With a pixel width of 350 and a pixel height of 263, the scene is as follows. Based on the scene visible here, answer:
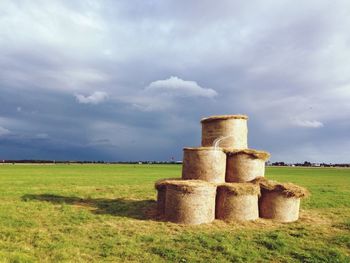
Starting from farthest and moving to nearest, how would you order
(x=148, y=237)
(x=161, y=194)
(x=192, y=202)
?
(x=161, y=194), (x=192, y=202), (x=148, y=237)

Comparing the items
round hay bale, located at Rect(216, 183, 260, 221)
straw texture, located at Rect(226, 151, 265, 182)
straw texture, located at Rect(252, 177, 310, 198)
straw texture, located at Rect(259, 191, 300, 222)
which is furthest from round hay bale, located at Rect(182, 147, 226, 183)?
straw texture, located at Rect(259, 191, 300, 222)

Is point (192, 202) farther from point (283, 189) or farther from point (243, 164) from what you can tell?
point (283, 189)

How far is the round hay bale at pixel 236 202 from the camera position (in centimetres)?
1243

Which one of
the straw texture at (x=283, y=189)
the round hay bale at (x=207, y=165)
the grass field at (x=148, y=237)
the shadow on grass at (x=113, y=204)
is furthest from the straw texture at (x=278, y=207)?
the shadow on grass at (x=113, y=204)

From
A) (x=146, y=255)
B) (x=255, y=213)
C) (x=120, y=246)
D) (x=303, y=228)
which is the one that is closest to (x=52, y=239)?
(x=120, y=246)

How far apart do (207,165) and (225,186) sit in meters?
0.97

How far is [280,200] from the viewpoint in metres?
13.0

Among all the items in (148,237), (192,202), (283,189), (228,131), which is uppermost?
(228,131)

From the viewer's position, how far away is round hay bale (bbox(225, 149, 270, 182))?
13.4 metres

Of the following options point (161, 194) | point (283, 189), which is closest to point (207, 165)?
point (161, 194)

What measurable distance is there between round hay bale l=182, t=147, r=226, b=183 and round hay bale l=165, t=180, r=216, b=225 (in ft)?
2.09

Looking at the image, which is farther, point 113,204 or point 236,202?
point 113,204

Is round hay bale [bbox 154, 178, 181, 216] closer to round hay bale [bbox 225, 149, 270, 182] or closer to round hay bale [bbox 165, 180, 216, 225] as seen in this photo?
round hay bale [bbox 165, 180, 216, 225]

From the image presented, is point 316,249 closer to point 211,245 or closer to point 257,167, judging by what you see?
point 211,245
